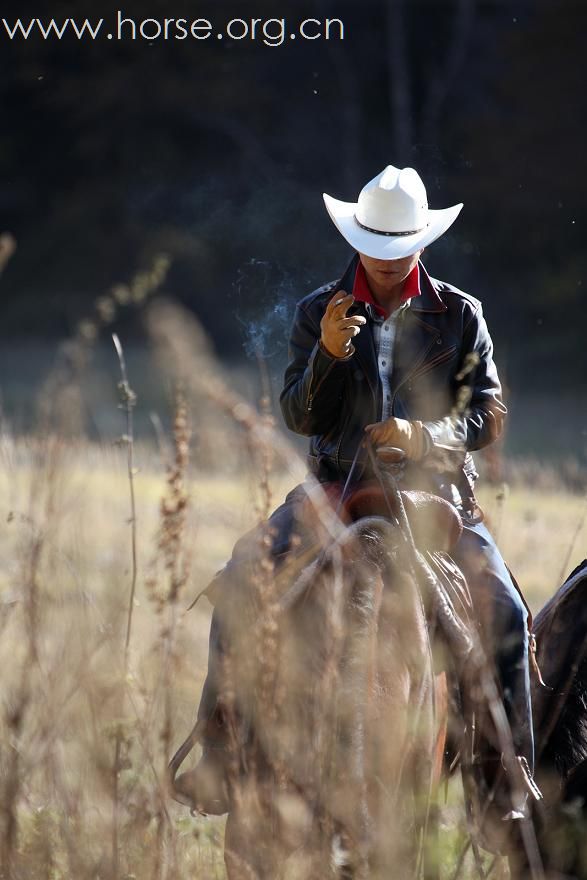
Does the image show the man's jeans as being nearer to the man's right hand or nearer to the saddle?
the saddle

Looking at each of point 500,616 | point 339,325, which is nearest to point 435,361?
point 339,325

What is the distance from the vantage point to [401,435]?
3.76 metres

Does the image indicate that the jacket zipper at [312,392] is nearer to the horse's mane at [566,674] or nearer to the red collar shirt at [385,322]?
the red collar shirt at [385,322]

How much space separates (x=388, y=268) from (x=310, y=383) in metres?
0.44

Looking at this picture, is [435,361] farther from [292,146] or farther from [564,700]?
[292,146]

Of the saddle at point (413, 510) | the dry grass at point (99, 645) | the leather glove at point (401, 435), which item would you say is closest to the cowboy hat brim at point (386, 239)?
the leather glove at point (401, 435)

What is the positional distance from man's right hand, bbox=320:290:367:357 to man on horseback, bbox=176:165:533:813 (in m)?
0.15

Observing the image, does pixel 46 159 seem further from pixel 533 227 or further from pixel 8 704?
pixel 8 704

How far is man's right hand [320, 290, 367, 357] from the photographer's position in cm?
376

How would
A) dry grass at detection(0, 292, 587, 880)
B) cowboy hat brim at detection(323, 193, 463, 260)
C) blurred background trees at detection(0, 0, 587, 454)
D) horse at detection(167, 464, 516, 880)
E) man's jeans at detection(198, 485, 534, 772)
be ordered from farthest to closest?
1. blurred background trees at detection(0, 0, 587, 454)
2. man's jeans at detection(198, 485, 534, 772)
3. cowboy hat brim at detection(323, 193, 463, 260)
4. horse at detection(167, 464, 516, 880)
5. dry grass at detection(0, 292, 587, 880)

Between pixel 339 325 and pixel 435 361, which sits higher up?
pixel 339 325

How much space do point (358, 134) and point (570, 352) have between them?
18.2 feet

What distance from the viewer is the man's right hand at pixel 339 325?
3764 millimetres

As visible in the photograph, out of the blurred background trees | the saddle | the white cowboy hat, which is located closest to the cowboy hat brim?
the white cowboy hat
